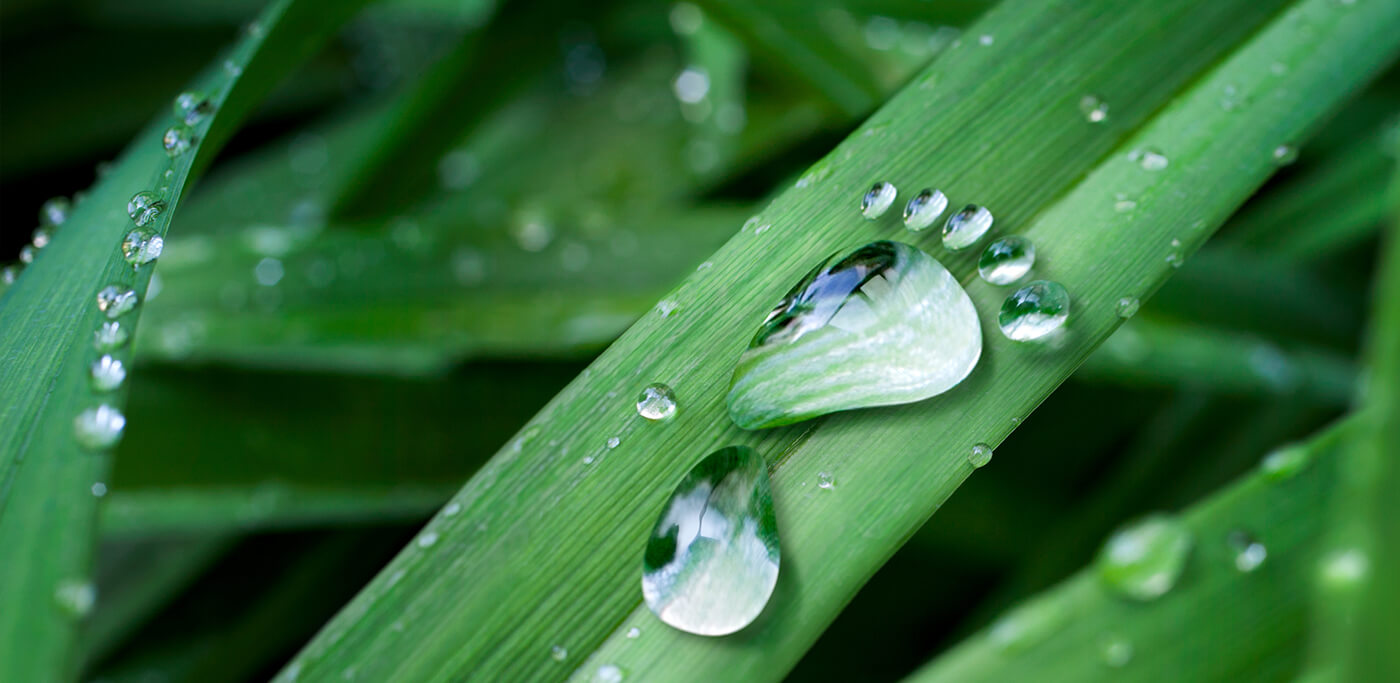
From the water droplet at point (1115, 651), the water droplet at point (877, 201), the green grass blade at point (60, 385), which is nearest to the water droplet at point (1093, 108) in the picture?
the water droplet at point (877, 201)

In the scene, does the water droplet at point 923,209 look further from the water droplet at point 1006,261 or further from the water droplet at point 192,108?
the water droplet at point 192,108

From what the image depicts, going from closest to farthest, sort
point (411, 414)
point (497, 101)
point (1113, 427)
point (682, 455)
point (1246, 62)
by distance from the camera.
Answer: point (682, 455), point (1246, 62), point (411, 414), point (1113, 427), point (497, 101)

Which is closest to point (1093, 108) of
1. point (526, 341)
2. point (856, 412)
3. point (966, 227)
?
point (966, 227)

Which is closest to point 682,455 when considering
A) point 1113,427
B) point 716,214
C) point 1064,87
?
point 1064,87

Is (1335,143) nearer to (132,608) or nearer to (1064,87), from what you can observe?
(1064,87)

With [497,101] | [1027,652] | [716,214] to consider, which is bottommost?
[1027,652]

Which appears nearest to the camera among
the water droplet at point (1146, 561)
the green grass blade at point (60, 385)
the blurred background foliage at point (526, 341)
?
the green grass blade at point (60, 385)
